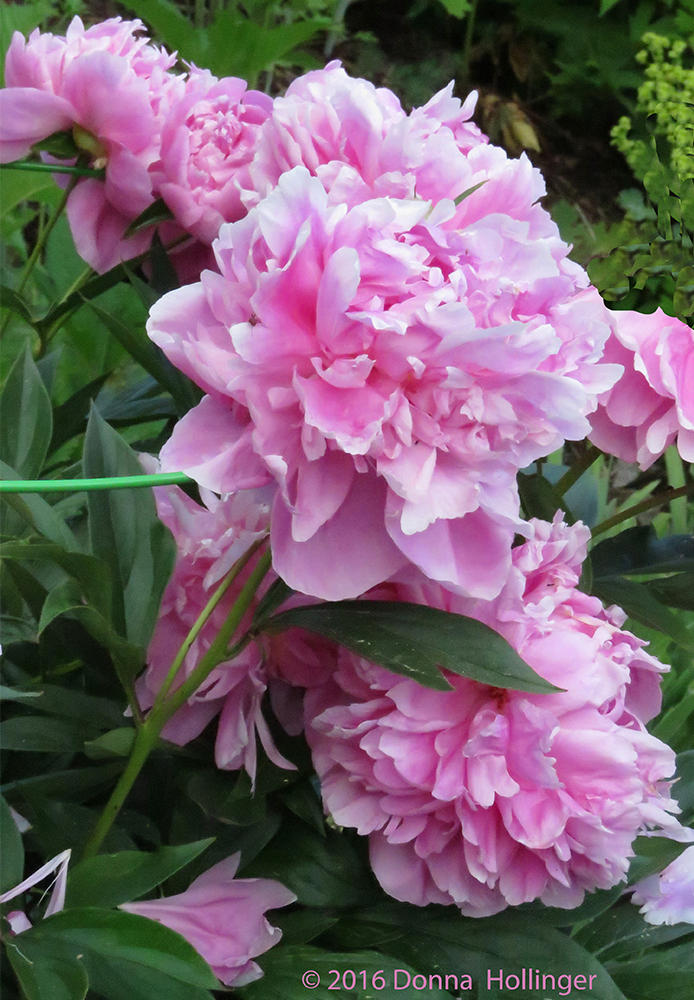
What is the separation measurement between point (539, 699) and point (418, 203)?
15 centimetres

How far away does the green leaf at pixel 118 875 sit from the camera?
0.34 metres

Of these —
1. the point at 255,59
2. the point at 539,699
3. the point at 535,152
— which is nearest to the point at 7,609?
the point at 539,699

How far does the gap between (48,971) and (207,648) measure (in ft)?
0.35

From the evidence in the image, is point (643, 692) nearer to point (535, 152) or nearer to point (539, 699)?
point (539, 699)

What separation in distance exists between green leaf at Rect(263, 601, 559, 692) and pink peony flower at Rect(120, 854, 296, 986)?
0.35 ft

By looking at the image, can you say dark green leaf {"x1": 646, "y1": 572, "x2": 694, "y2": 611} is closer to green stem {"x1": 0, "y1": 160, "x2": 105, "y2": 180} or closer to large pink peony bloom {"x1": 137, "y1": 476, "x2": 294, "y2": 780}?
large pink peony bloom {"x1": 137, "y1": 476, "x2": 294, "y2": 780}

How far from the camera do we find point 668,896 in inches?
17.4

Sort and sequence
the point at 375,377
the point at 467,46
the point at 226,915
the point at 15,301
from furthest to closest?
the point at 467,46
the point at 15,301
the point at 226,915
the point at 375,377

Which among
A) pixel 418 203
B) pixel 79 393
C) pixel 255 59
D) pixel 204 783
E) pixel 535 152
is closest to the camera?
pixel 418 203

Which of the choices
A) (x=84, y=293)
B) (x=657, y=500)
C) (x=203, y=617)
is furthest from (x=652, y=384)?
(x=84, y=293)

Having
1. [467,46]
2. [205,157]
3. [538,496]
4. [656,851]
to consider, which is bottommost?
[467,46]

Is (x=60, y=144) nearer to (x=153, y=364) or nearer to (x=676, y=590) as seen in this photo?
(x=153, y=364)

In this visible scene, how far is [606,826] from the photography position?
33cm

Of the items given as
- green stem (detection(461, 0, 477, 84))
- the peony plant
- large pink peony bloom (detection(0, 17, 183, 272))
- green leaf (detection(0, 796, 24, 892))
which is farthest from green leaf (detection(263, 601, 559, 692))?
green stem (detection(461, 0, 477, 84))
